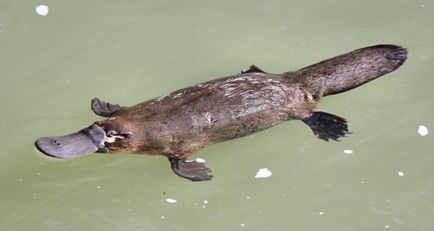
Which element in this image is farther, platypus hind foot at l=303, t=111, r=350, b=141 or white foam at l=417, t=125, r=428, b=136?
white foam at l=417, t=125, r=428, b=136

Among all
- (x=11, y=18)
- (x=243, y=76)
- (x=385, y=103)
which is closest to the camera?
(x=243, y=76)

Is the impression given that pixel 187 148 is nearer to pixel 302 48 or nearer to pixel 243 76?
pixel 243 76

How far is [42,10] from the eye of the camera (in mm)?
4719

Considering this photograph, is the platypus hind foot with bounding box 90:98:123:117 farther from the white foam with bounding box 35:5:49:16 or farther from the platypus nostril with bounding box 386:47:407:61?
the platypus nostril with bounding box 386:47:407:61

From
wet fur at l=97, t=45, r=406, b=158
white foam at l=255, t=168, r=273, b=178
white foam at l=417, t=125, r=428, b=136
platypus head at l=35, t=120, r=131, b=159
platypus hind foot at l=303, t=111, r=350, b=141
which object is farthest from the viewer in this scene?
white foam at l=417, t=125, r=428, b=136

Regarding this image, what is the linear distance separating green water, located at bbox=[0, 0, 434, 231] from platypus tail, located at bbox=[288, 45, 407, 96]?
22 centimetres

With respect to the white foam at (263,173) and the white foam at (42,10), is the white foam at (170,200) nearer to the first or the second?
the white foam at (263,173)

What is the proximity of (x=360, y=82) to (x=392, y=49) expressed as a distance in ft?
1.00

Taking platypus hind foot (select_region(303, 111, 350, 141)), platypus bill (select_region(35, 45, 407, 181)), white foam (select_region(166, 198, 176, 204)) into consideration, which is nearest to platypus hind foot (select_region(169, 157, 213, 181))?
platypus bill (select_region(35, 45, 407, 181))

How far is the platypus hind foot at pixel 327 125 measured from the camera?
13.3 feet

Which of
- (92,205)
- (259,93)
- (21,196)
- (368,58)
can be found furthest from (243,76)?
(21,196)

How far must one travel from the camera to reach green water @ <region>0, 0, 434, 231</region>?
373cm

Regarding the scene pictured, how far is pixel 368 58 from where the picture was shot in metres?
4.16

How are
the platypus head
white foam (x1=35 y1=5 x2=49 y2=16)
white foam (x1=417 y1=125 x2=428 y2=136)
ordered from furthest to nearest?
white foam (x1=35 y1=5 x2=49 y2=16), white foam (x1=417 y1=125 x2=428 y2=136), the platypus head
